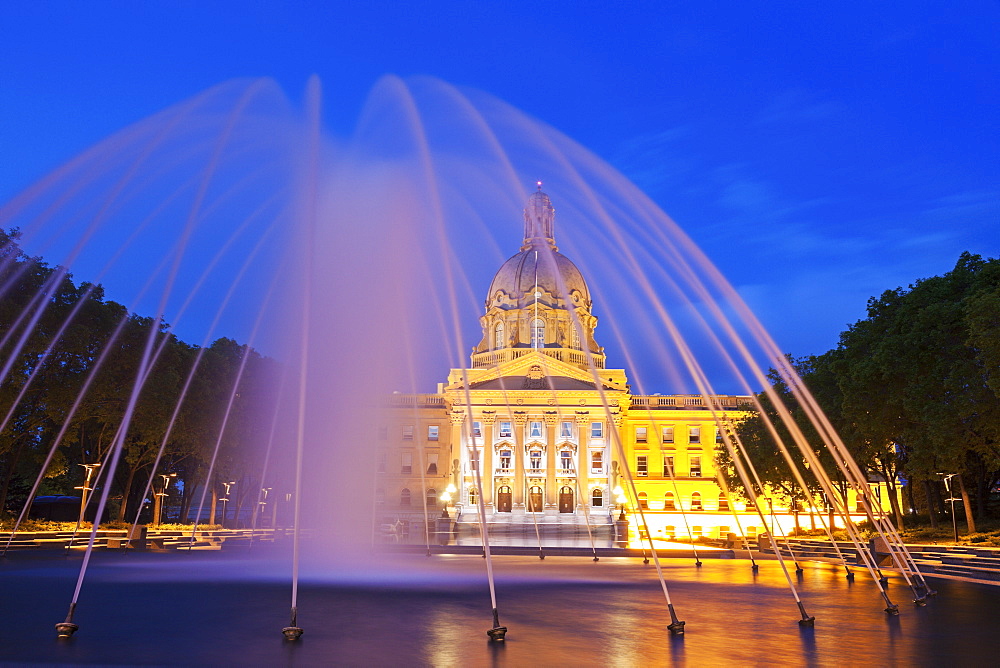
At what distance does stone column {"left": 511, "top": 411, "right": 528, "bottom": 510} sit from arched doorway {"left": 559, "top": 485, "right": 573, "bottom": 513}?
4.22 m

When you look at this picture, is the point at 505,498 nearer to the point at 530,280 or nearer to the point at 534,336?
the point at 534,336

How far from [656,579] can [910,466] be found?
894 inches

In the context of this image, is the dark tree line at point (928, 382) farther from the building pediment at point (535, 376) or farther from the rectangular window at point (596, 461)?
the building pediment at point (535, 376)

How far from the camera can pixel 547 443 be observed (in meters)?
96.7

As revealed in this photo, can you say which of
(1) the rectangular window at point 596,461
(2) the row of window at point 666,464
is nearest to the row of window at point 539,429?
(1) the rectangular window at point 596,461

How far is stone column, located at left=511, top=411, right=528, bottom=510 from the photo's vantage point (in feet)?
313

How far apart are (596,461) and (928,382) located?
58404mm

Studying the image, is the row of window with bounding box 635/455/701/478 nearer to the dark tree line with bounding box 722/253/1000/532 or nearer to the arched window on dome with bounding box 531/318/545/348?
the arched window on dome with bounding box 531/318/545/348

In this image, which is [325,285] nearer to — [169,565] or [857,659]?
[169,565]

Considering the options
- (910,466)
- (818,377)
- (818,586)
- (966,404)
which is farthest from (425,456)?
(818,586)

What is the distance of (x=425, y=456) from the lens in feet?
348

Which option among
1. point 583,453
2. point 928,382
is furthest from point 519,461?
point 928,382

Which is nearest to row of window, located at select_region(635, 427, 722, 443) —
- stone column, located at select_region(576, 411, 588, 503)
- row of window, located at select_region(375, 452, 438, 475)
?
stone column, located at select_region(576, 411, 588, 503)

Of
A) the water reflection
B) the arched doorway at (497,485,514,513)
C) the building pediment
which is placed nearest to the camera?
the water reflection
